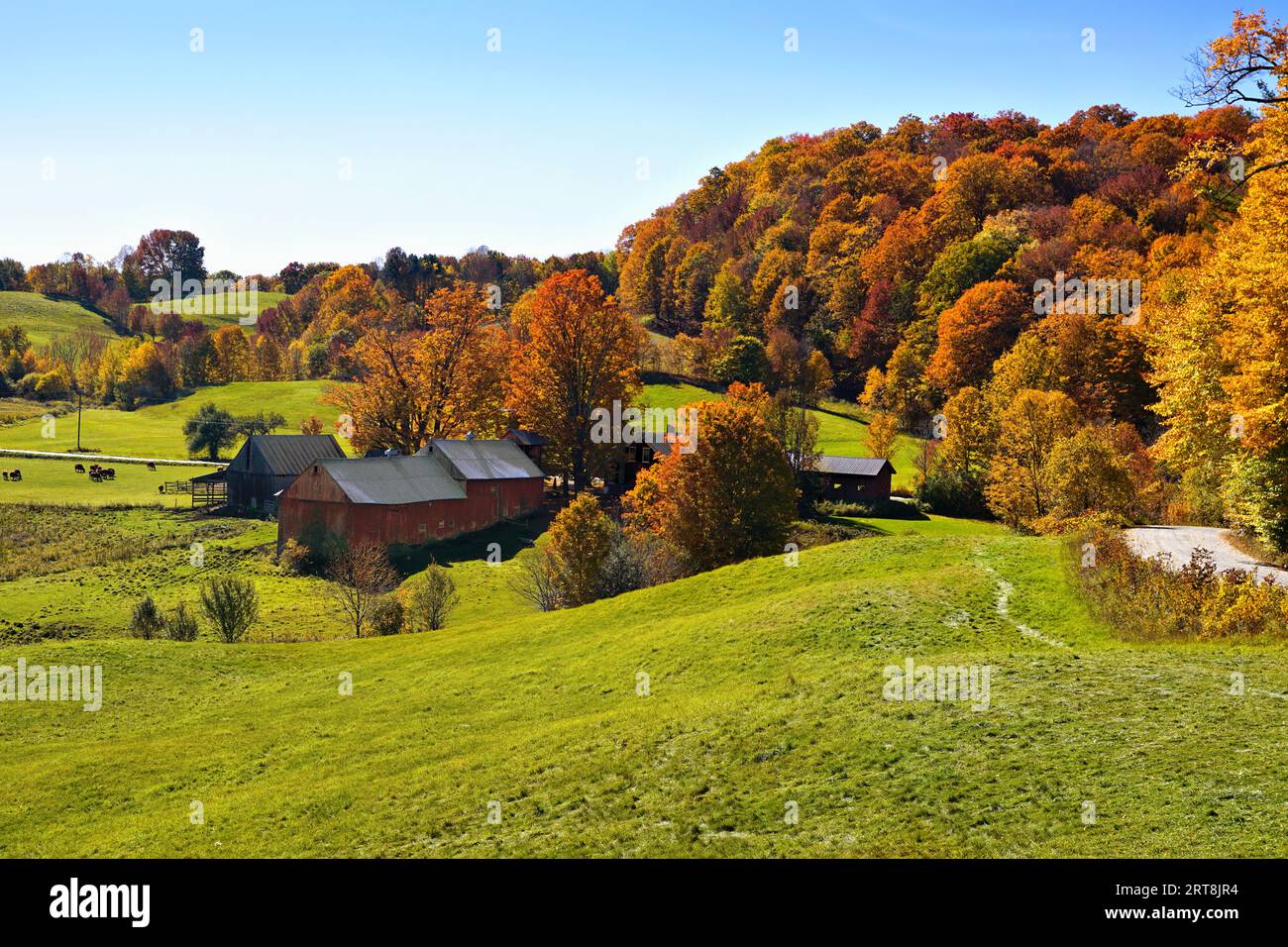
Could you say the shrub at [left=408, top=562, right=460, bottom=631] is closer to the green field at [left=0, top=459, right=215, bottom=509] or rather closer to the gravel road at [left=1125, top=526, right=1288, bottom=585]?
the gravel road at [left=1125, top=526, right=1288, bottom=585]

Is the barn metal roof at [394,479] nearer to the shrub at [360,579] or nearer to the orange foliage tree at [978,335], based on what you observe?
the shrub at [360,579]

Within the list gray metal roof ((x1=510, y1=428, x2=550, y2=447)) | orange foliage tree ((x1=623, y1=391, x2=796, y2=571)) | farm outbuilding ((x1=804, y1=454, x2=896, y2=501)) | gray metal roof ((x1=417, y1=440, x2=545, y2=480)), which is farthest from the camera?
farm outbuilding ((x1=804, y1=454, x2=896, y2=501))

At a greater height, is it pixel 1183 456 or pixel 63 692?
pixel 1183 456

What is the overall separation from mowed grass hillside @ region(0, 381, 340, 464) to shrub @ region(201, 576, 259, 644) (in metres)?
62.4

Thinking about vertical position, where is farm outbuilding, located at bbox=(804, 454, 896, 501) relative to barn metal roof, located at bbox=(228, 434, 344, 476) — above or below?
below

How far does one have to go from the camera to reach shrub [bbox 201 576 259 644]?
39969 millimetres

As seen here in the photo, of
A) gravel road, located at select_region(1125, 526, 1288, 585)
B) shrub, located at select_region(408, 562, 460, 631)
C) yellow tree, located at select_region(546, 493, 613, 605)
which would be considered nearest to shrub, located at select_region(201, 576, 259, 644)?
shrub, located at select_region(408, 562, 460, 631)

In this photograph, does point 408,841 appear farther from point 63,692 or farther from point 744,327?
point 744,327

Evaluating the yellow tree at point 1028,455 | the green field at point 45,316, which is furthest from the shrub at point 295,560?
the green field at point 45,316

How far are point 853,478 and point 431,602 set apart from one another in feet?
150

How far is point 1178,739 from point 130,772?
2201 cm
